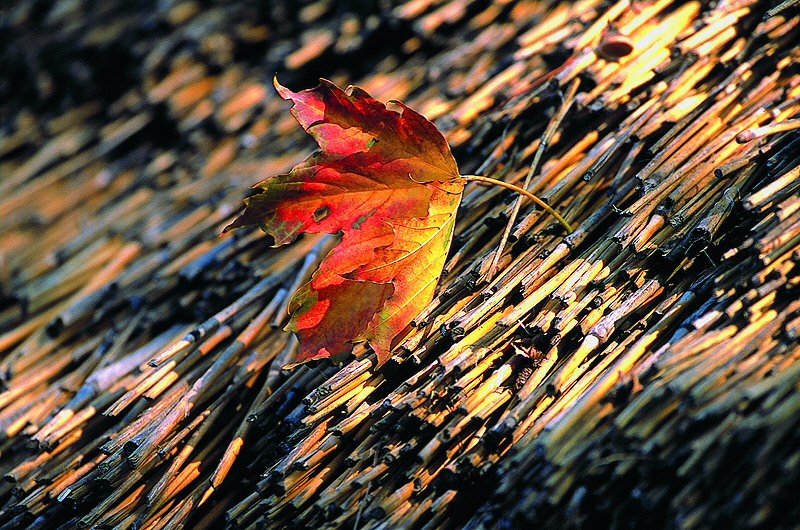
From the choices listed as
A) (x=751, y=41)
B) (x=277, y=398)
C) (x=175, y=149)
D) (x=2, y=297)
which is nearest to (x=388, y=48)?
(x=175, y=149)

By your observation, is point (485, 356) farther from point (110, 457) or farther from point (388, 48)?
point (388, 48)

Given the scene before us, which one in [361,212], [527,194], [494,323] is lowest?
[494,323]

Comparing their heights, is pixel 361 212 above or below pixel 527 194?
above

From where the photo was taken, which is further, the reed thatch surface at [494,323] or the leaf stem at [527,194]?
the leaf stem at [527,194]

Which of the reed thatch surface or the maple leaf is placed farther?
the maple leaf

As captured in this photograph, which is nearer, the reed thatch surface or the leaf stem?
the reed thatch surface
